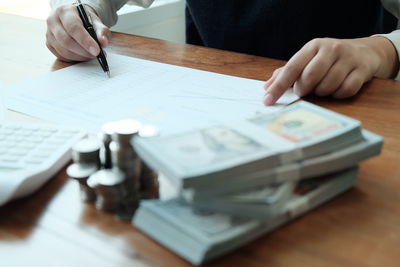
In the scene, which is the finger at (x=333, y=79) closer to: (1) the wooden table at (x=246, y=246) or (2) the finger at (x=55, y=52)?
(1) the wooden table at (x=246, y=246)

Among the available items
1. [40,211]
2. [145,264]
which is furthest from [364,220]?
[40,211]

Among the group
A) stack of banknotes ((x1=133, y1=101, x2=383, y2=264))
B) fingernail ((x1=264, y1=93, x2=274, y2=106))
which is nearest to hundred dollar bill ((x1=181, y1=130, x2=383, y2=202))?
stack of banknotes ((x1=133, y1=101, x2=383, y2=264))

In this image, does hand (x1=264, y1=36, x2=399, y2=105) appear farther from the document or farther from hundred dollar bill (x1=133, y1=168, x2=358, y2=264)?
hundred dollar bill (x1=133, y1=168, x2=358, y2=264)

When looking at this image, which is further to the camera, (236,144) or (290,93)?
(290,93)

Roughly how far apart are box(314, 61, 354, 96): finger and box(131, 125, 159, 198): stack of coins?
0.36 m

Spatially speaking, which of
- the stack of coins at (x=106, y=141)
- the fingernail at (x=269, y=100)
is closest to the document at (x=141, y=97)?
the fingernail at (x=269, y=100)

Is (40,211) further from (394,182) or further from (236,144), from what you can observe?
(394,182)

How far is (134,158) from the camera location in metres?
0.41

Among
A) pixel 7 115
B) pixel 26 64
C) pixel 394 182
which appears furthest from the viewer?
pixel 26 64

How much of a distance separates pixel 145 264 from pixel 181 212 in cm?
5

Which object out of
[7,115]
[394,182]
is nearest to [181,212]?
[394,182]

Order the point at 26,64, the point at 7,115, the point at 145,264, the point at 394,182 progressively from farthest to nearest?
the point at 26,64
the point at 7,115
the point at 394,182
the point at 145,264

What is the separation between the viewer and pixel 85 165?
0.44 m

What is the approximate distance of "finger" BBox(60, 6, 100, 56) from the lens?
842 mm
